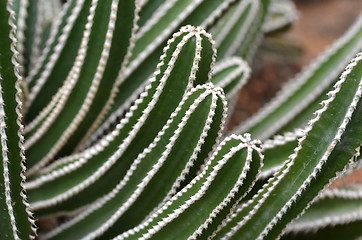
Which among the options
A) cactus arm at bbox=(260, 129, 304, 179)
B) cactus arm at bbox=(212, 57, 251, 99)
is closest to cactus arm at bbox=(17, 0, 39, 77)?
cactus arm at bbox=(212, 57, 251, 99)

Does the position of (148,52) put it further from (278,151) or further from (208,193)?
(208,193)

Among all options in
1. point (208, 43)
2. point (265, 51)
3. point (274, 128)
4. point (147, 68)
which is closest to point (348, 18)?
point (265, 51)

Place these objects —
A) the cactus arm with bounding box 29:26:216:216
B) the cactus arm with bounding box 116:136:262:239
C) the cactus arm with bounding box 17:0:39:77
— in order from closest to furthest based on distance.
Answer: the cactus arm with bounding box 116:136:262:239 → the cactus arm with bounding box 29:26:216:216 → the cactus arm with bounding box 17:0:39:77

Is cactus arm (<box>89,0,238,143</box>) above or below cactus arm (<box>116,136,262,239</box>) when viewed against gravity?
above

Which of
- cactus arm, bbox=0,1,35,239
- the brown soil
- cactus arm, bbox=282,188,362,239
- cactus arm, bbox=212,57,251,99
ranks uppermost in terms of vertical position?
the brown soil

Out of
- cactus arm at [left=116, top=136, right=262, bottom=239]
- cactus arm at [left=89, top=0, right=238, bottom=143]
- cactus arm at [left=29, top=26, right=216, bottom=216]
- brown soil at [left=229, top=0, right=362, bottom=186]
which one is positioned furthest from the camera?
Result: brown soil at [left=229, top=0, right=362, bottom=186]

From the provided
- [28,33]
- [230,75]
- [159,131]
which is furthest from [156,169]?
[28,33]

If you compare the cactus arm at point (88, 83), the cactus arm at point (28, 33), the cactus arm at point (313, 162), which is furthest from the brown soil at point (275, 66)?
the cactus arm at point (28, 33)

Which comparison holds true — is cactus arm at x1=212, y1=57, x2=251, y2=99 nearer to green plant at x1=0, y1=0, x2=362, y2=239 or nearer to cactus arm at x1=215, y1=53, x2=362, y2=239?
green plant at x1=0, y1=0, x2=362, y2=239
